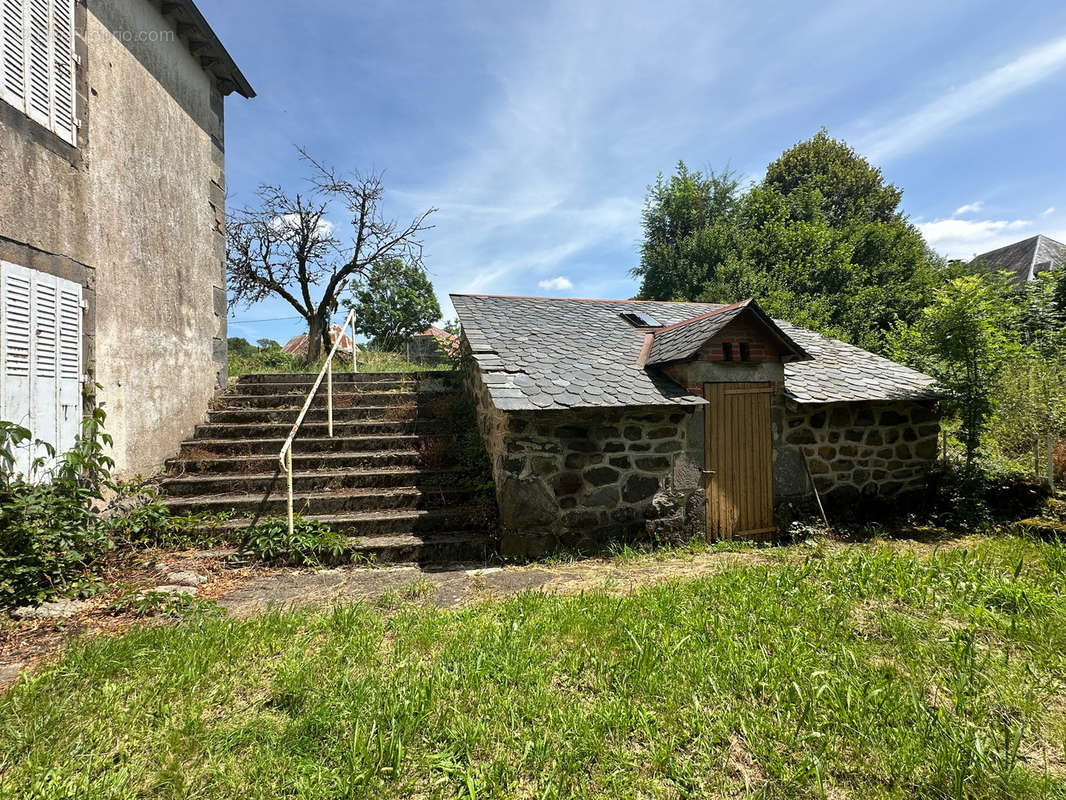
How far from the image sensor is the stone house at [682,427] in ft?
17.5

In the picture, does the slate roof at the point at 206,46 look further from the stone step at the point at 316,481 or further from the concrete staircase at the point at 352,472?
the stone step at the point at 316,481

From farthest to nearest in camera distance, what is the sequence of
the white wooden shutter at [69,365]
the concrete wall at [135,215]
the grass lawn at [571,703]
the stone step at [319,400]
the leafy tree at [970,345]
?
1. the stone step at [319,400]
2. the leafy tree at [970,345]
3. the white wooden shutter at [69,365]
4. the concrete wall at [135,215]
5. the grass lawn at [571,703]

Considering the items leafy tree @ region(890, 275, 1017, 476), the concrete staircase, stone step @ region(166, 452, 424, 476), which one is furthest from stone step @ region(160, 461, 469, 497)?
leafy tree @ region(890, 275, 1017, 476)

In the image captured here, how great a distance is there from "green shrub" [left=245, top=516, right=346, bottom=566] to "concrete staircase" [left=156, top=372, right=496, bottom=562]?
0.19 metres

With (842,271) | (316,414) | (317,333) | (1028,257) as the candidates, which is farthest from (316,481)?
(1028,257)

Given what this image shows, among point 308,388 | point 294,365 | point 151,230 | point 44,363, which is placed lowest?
point 308,388

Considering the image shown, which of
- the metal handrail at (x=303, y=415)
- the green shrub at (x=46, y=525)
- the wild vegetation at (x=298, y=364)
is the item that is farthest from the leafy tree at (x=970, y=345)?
the green shrub at (x=46, y=525)

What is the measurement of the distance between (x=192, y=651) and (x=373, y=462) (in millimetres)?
3579

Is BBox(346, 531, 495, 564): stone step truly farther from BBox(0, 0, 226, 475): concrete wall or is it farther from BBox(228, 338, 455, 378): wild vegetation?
BBox(228, 338, 455, 378): wild vegetation

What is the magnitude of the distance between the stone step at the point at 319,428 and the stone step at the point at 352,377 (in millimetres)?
1329

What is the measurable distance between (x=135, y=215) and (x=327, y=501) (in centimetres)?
397

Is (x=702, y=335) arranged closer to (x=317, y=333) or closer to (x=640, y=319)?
(x=640, y=319)

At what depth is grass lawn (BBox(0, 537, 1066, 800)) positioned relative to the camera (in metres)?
2.08

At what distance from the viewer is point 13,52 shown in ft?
13.1
